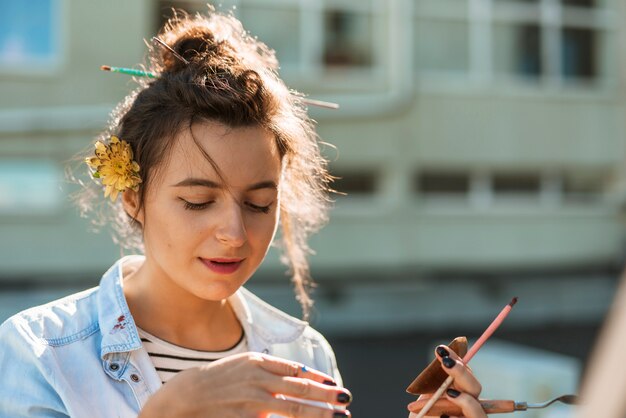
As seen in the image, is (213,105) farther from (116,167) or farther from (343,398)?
(343,398)

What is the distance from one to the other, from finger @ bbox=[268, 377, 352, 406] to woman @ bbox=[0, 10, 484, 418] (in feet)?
0.73

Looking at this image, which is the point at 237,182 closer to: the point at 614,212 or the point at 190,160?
the point at 190,160

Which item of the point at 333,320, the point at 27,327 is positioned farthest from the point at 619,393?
the point at 333,320

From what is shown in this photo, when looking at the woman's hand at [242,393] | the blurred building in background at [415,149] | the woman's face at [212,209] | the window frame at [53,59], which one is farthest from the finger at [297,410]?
the window frame at [53,59]

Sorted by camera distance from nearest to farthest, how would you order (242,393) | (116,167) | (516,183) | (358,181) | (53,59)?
(242,393), (116,167), (53,59), (358,181), (516,183)

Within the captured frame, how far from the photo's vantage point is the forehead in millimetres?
1654

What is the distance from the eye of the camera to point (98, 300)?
177cm

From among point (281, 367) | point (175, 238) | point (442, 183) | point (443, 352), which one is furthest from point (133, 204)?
point (442, 183)

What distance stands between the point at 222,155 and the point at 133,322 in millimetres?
402

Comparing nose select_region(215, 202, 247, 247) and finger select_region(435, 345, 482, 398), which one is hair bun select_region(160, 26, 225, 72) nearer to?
nose select_region(215, 202, 247, 247)

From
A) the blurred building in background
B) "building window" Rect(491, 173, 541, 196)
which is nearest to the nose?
the blurred building in background

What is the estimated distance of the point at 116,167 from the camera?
1828 millimetres

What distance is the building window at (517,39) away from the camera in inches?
456

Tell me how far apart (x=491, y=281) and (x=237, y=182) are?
32.9 feet
